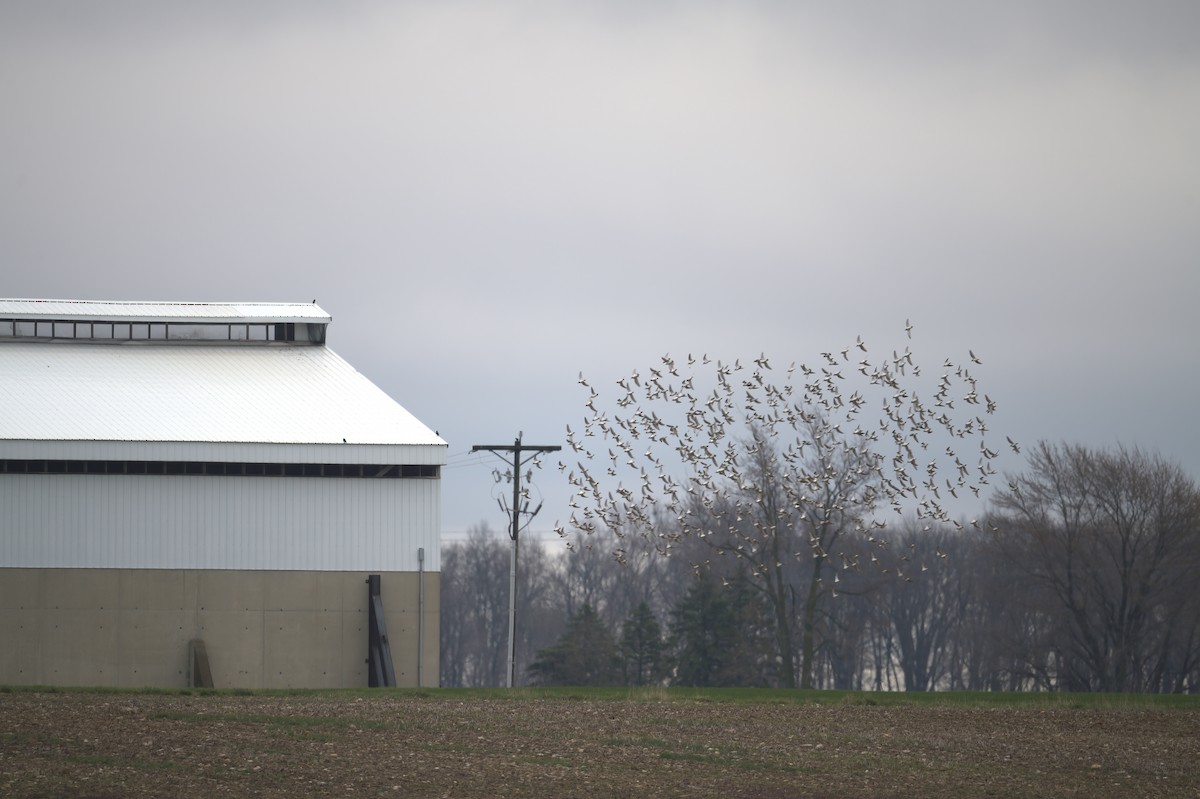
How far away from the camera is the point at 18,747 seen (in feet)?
53.6

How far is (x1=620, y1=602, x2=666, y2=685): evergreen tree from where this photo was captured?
6309 cm

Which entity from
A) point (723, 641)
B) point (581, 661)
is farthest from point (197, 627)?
point (581, 661)

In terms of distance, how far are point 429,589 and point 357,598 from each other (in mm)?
1602

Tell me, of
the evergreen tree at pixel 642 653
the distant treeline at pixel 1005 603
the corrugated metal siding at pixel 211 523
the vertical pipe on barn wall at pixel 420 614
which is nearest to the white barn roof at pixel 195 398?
the corrugated metal siding at pixel 211 523

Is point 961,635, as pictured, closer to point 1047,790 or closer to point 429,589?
point 429,589

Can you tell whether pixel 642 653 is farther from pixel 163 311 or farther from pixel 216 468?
pixel 216 468

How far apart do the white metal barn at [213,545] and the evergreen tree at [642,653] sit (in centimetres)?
3124

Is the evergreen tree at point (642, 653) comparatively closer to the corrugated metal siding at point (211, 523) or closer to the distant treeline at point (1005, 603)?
the distant treeline at point (1005, 603)

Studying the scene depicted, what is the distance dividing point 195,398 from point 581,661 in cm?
3195

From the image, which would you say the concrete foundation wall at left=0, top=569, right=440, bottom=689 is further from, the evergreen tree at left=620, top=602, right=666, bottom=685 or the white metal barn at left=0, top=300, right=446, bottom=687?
the evergreen tree at left=620, top=602, right=666, bottom=685

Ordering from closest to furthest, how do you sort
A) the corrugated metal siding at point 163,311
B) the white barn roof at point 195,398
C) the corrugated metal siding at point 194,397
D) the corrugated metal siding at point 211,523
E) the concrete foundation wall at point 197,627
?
the concrete foundation wall at point 197,627 < the corrugated metal siding at point 211,523 < the white barn roof at point 195,398 < the corrugated metal siding at point 194,397 < the corrugated metal siding at point 163,311

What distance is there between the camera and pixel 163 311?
39844 millimetres

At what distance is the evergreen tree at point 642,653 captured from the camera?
6309cm

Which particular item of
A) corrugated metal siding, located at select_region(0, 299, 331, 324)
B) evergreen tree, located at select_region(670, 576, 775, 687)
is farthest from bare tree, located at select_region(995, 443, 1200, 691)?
corrugated metal siding, located at select_region(0, 299, 331, 324)
